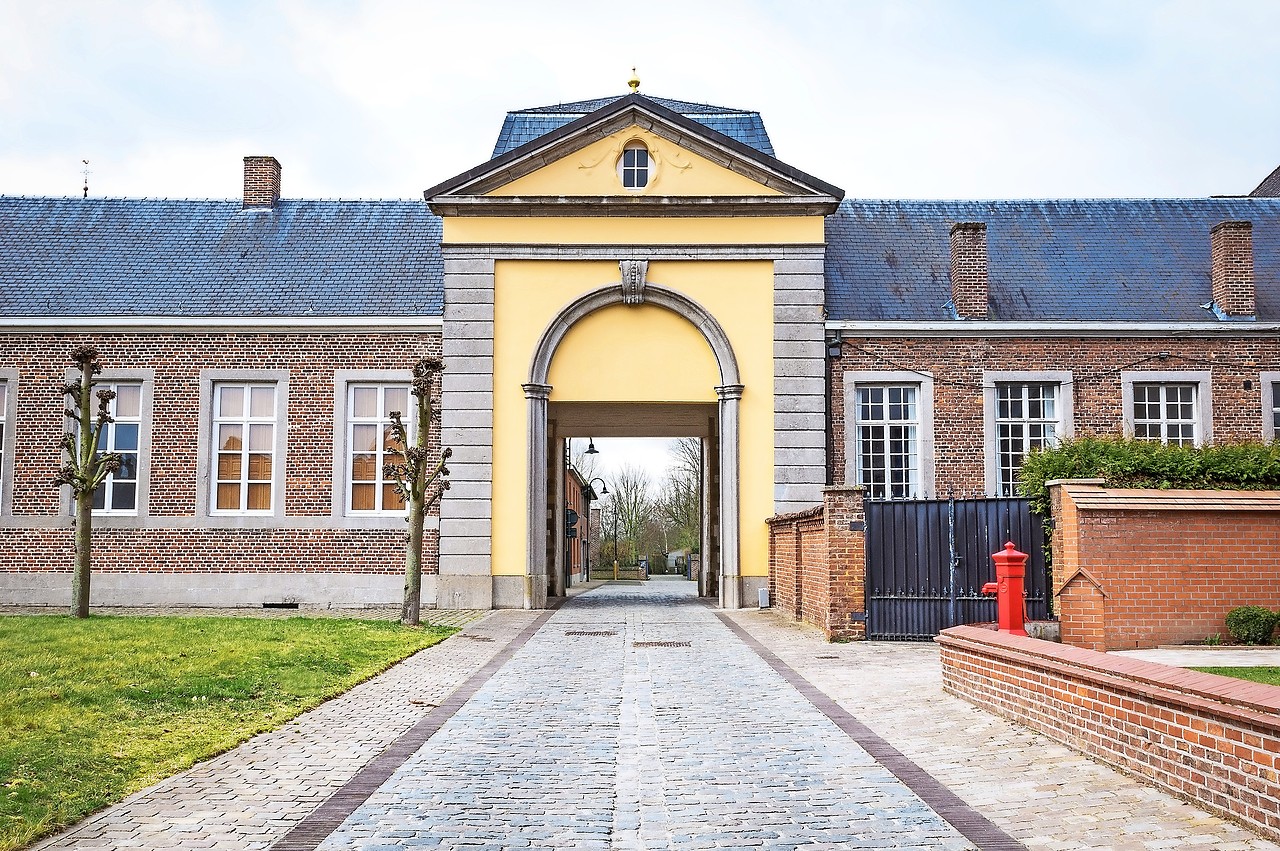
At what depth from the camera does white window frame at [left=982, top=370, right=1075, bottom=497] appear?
21453 millimetres

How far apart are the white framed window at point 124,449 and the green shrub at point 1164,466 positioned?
15.5 m

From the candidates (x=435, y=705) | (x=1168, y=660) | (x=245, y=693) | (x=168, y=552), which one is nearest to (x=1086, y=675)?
(x=1168, y=660)

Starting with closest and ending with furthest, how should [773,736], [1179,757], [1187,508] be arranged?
[1179,757] < [773,736] < [1187,508]

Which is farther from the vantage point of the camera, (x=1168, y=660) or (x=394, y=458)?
(x=394, y=458)

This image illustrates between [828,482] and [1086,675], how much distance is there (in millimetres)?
13623

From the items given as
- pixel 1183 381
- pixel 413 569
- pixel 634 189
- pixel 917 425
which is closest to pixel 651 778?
pixel 413 569

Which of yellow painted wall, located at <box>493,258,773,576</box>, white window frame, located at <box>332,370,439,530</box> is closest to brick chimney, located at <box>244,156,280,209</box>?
white window frame, located at <box>332,370,439,530</box>

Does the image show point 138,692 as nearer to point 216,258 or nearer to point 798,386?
point 798,386

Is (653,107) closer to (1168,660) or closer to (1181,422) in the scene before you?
(1181,422)

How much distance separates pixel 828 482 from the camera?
2095 centimetres

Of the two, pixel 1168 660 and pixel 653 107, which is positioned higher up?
pixel 653 107

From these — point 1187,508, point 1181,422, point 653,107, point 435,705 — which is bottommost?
point 435,705

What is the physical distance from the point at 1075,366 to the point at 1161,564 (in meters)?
9.46

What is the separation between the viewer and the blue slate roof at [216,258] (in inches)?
866
